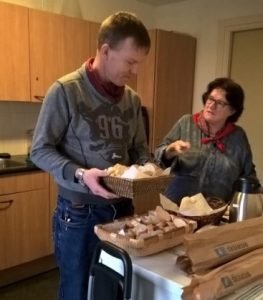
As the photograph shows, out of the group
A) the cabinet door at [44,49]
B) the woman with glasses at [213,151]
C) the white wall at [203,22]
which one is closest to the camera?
the woman with glasses at [213,151]

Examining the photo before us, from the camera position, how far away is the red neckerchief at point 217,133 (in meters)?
1.83

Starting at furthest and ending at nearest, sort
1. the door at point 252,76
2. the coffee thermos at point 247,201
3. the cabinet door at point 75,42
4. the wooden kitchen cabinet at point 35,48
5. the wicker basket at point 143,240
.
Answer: the door at point 252,76, the cabinet door at point 75,42, the wooden kitchen cabinet at point 35,48, the coffee thermos at point 247,201, the wicker basket at point 143,240

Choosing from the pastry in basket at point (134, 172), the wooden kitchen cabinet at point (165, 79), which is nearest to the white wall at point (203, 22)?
the wooden kitchen cabinet at point (165, 79)

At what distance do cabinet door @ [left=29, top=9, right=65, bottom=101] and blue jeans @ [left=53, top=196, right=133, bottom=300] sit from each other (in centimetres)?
154

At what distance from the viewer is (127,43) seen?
121 cm

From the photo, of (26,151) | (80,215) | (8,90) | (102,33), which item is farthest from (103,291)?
(26,151)

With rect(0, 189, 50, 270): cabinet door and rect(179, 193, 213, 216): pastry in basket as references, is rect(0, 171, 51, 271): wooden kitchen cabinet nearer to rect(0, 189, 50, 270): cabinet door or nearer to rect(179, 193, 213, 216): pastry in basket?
rect(0, 189, 50, 270): cabinet door

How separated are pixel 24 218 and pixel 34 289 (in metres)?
0.49

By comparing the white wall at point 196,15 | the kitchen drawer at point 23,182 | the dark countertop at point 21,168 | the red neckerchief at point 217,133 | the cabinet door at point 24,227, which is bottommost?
the cabinet door at point 24,227

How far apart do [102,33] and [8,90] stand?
1448 millimetres

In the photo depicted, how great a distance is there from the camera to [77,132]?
125 cm

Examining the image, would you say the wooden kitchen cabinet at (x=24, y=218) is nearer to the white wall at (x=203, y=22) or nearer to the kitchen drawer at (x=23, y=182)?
the kitchen drawer at (x=23, y=182)

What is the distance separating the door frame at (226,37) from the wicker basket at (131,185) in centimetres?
245

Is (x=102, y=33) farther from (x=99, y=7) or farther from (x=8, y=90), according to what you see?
(x=99, y=7)
